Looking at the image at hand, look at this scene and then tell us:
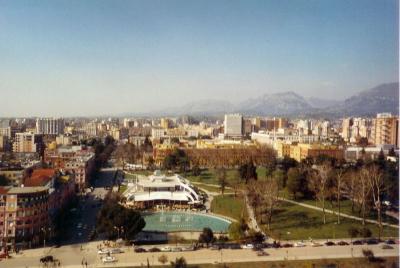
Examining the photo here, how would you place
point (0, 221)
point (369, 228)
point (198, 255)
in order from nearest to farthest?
point (198, 255)
point (0, 221)
point (369, 228)

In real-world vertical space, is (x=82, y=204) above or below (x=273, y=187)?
below

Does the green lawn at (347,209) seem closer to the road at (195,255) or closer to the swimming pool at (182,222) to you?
the road at (195,255)

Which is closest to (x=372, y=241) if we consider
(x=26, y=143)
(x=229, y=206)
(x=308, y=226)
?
(x=308, y=226)

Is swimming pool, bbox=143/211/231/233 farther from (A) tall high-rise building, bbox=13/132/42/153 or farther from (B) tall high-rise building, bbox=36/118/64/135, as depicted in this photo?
(B) tall high-rise building, bbox=36/118/64/135

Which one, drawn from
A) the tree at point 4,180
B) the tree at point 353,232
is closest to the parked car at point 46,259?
the tree at point 353,232

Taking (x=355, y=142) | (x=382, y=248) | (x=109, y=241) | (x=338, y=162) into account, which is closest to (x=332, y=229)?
(x=382, y=248)

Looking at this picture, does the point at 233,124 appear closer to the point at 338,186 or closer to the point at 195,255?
the point at 338,186

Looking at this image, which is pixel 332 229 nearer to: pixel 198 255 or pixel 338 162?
pixel 198 255
